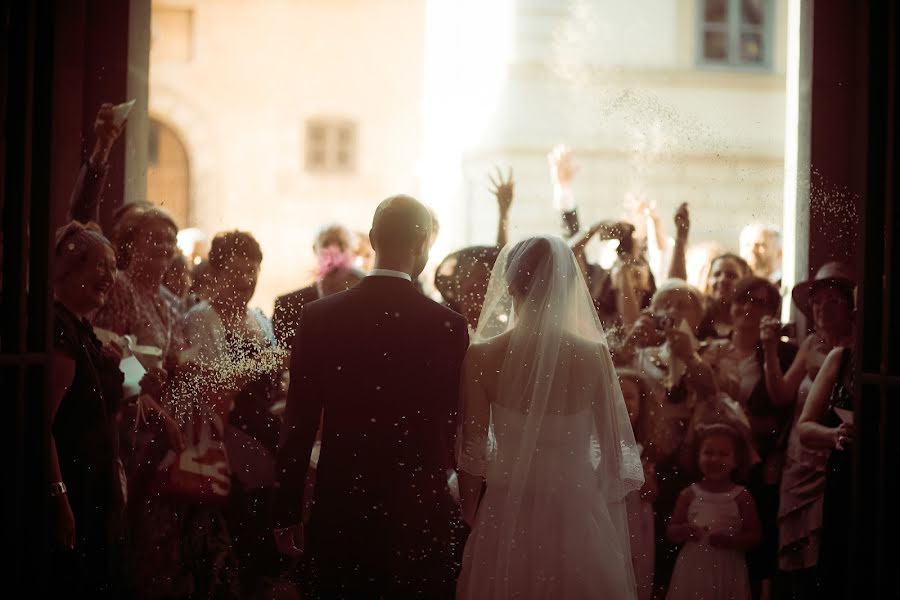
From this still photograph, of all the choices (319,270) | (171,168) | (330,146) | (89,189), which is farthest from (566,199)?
(171,168)

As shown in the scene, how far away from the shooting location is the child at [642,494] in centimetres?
525

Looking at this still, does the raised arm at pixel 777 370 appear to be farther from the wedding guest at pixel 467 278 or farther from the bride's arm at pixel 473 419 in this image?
the bride's arm at pixel 473 419

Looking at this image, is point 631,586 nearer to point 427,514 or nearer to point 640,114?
point 427,514

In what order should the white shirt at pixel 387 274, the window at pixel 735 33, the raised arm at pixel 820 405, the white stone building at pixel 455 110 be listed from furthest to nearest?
the white stone building at pixel 455 110, the window at pixel 735 33, the raised arm at pixel 820 405, the white shirt at pixel 387 274

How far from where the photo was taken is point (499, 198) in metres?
6.11

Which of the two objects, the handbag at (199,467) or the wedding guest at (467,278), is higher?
the wedding guest at (467,278)

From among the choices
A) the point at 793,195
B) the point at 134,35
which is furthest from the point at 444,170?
the point at 134,35

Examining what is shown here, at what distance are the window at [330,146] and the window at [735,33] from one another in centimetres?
757

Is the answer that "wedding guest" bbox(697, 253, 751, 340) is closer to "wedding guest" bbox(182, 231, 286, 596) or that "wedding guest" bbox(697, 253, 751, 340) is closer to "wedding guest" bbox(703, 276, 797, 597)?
"wedding guest" bbox(703, 276, 797, 597)

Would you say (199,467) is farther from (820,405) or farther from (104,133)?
(820,405)

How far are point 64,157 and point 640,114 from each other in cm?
1013

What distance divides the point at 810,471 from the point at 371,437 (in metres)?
2.20

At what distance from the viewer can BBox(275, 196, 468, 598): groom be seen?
402 centimetres

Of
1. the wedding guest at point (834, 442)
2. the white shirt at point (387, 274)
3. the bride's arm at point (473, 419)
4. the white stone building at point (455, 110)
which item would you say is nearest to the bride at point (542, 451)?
the bride's arm at point (473, 419)
